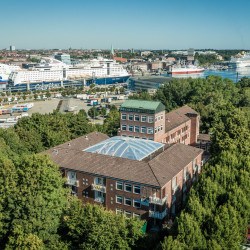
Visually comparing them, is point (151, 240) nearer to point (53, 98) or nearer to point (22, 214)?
point (22, 214)

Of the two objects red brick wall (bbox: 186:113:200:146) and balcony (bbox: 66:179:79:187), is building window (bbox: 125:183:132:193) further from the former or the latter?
red brick wall (bbox: 186:113:200:146)

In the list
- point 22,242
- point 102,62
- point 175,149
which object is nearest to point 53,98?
point 102,62

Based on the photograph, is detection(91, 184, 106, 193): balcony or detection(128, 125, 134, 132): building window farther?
detection(128, 125, 134, 132): building window

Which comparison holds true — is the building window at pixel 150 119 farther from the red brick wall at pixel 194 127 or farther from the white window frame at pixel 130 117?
the red brick wall at pixel 194 127

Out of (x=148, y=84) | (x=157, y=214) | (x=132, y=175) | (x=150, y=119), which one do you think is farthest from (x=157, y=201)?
(x=148, y=84)

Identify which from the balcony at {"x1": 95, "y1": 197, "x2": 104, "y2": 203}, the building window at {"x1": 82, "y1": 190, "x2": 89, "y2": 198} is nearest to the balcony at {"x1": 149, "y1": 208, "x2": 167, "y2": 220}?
the balcony at {"x1": 95, "y1": 197, "x2": 104, "y2": 203}

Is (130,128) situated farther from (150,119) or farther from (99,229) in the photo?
(99,229)

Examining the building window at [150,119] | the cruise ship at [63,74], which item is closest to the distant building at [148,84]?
the cruise ship at [63,74]
